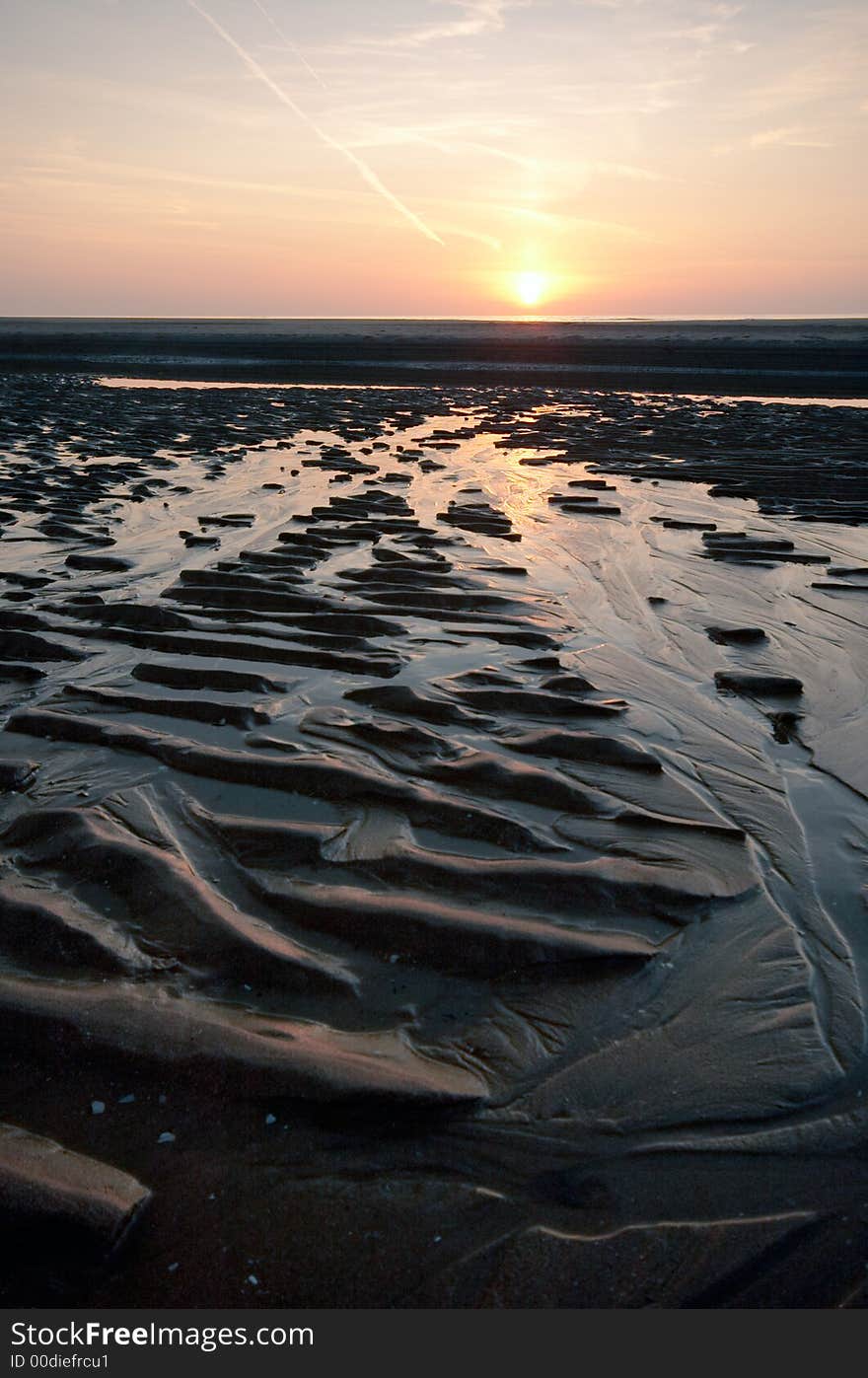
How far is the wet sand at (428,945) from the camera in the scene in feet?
6.72

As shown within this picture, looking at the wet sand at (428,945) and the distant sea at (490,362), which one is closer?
the wet sand at (428,945)

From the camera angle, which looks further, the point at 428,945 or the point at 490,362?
the point at 490,362

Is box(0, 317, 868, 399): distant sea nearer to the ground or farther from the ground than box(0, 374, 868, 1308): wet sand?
farther from the ground

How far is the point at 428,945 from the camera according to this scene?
9.66 ft

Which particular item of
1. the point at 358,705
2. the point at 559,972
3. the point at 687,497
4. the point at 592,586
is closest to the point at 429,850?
the point at 559,972

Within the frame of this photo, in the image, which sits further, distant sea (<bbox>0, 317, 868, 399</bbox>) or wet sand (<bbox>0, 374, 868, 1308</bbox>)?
distant sea (<bbox>0, 317, 868, 399</bbox>)

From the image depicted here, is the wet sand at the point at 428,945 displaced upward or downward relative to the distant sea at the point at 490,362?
downward

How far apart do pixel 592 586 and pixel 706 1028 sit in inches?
213

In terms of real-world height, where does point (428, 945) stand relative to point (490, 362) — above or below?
below

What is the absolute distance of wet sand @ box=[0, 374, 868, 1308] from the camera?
6.72ft

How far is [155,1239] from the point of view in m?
2.03
